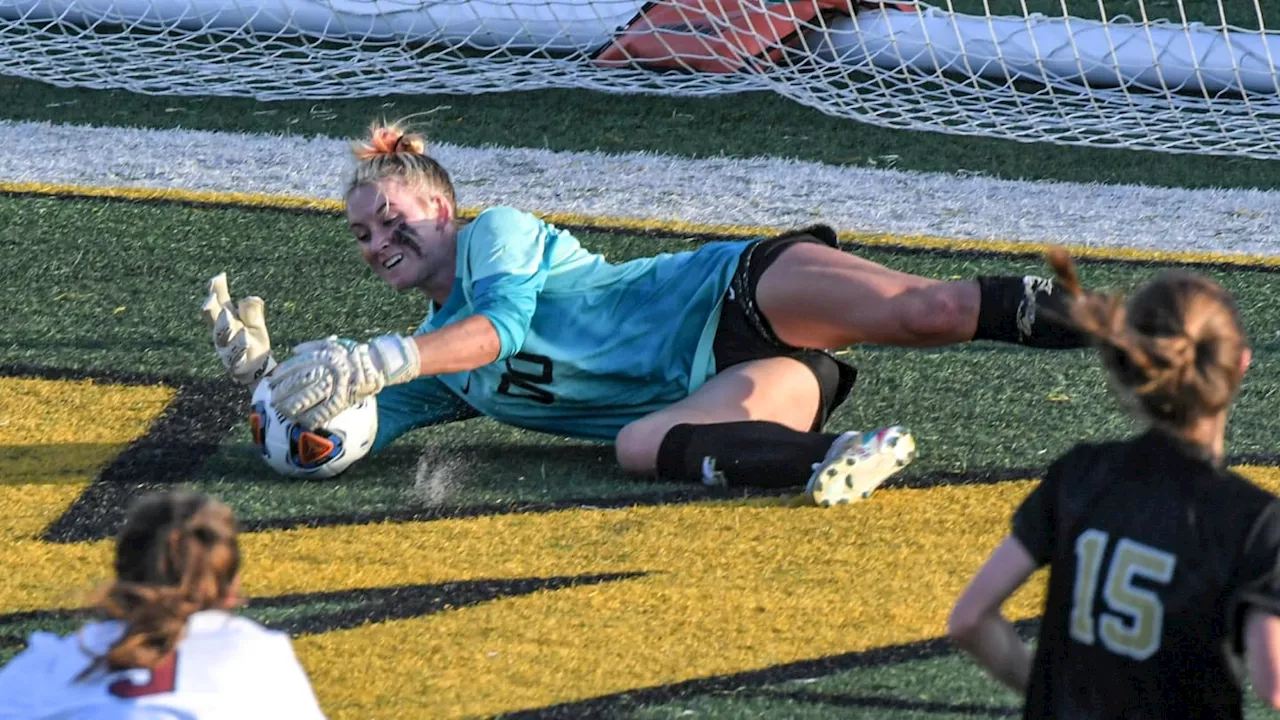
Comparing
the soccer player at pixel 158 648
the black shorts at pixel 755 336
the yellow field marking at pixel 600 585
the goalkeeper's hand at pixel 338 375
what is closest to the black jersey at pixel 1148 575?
the soccer player at pixel 158 648

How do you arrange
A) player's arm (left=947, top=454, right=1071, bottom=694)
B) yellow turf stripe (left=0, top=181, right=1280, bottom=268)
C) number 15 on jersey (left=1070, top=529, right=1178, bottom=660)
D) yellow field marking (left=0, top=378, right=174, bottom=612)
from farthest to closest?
yellow turf stripe (left=0, top=181, right=1280, bottom=268) → yellow field marking (left=0, top=378, right=174, bottom=612) → player's arm (left=947, top=454, right=1071, bottom=694) → number 15 on jersey (left=1070, top=529, right=1178, bottom=660)

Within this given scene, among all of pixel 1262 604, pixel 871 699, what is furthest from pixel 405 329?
pixel 1262 604

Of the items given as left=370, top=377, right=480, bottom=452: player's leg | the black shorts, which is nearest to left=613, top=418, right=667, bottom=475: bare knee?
the black shorts

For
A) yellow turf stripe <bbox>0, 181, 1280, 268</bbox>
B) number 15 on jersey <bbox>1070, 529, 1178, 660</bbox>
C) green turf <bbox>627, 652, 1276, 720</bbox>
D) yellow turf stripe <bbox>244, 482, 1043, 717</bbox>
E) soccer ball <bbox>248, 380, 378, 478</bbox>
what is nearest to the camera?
number 15 on jersey <bbox>1070, 529, 1178, 660</bbox>

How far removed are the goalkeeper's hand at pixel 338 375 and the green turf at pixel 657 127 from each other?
9.37 ft

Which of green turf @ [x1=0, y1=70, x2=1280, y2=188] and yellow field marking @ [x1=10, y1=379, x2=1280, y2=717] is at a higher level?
yellow field marking @ [x1=10, y1=379, x2=1280, y2=717]

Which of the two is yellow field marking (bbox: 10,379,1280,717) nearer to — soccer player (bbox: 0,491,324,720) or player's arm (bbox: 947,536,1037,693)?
player's arm (bbox: 947,536,1037,693)

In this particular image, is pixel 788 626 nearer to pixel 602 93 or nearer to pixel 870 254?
pixel 870 254

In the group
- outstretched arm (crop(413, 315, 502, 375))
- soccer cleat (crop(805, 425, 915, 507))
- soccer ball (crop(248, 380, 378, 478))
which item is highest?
outstretched arm (crop(413, 315, 502, 375))

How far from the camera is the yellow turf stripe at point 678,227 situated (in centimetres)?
531

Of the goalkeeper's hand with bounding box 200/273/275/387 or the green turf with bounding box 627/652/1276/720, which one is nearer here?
the green turf with bounding box 627/652/1276/720

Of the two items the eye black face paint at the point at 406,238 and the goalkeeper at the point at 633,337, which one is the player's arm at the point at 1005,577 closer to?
the goalkeeper at the point at 633,337

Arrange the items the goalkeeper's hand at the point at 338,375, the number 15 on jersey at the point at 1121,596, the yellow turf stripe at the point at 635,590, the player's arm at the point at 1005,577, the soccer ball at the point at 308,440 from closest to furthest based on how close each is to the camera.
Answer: the number 15 on jersey at the point at 1121,596 → the player's arm at the point at 1005,577 → the yellow turf stripe at the point at 635,590 → the goalkeeper's hand at the point at 338,375 → the soccer ball at the point at 308,440

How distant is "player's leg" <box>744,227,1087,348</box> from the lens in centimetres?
384
